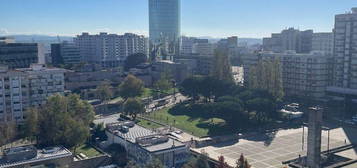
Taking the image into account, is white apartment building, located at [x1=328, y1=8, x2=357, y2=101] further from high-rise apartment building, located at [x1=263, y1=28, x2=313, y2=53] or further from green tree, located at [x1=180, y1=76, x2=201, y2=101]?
high-rise apartment building, located at [x1=263, y1=28, x2=313, y2=53]

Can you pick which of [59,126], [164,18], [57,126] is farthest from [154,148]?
[164,18]

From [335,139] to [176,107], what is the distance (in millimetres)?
22211

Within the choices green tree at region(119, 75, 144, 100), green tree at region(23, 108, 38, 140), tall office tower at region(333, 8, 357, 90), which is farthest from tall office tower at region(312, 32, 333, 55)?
green tree at region(23, 108, 38, 140)

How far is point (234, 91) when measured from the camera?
53.8 m

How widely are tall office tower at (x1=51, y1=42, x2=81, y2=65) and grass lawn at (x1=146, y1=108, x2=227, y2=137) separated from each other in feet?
159

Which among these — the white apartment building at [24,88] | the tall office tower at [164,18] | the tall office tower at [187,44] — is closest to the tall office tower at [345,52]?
the white apartment building at [24,88]

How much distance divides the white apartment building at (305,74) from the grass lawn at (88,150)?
32.1 meters

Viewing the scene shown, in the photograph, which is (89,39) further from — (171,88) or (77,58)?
(171,88)

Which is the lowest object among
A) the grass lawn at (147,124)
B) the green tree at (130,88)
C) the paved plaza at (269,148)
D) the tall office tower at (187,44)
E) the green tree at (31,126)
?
the paved plaza at (269,148)

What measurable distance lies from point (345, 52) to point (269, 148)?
23.7 m

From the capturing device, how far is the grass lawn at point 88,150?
1406 inches

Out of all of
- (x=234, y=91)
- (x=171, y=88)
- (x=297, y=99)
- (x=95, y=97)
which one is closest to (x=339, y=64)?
(x=297, y=99)

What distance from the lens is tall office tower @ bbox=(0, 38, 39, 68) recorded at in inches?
2431

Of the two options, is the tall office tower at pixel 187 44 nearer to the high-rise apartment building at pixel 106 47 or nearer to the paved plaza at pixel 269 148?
the high-rise apartment building at pixel 106 47
